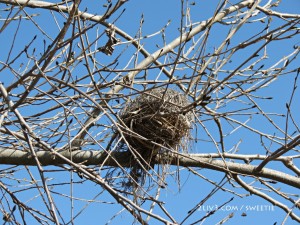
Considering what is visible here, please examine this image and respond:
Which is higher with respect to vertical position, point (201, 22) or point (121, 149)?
point (201, 22)

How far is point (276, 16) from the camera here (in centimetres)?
581

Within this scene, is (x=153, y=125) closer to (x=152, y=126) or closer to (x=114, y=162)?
(x=152, y=126)

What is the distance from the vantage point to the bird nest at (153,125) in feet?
14.5

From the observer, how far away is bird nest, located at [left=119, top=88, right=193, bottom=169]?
4.43 m

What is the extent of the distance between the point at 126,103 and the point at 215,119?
26.9 inches

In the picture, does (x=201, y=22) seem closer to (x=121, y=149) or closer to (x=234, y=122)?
(x=234, y=122)

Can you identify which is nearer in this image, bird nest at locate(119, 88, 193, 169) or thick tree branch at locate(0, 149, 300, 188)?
thick tree branch at locate(0, 149, 300, 188)

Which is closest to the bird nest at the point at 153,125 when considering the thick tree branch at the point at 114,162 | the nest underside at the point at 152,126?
the nest underside at the point at 152,126

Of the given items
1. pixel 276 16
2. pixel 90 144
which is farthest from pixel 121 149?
pixel 276 16

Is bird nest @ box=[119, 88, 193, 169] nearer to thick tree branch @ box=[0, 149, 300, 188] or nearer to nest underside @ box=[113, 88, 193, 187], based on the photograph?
nest underside @ box=[113, 88, 193, 187]

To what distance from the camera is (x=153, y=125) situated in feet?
14.6

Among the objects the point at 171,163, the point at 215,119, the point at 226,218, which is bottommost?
the point at 226,218

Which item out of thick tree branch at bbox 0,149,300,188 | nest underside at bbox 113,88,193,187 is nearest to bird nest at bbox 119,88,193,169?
nest underside at bbox 113,88,193,187

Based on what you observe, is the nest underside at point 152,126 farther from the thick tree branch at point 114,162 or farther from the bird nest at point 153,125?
the thick tree branch at point 114,162
